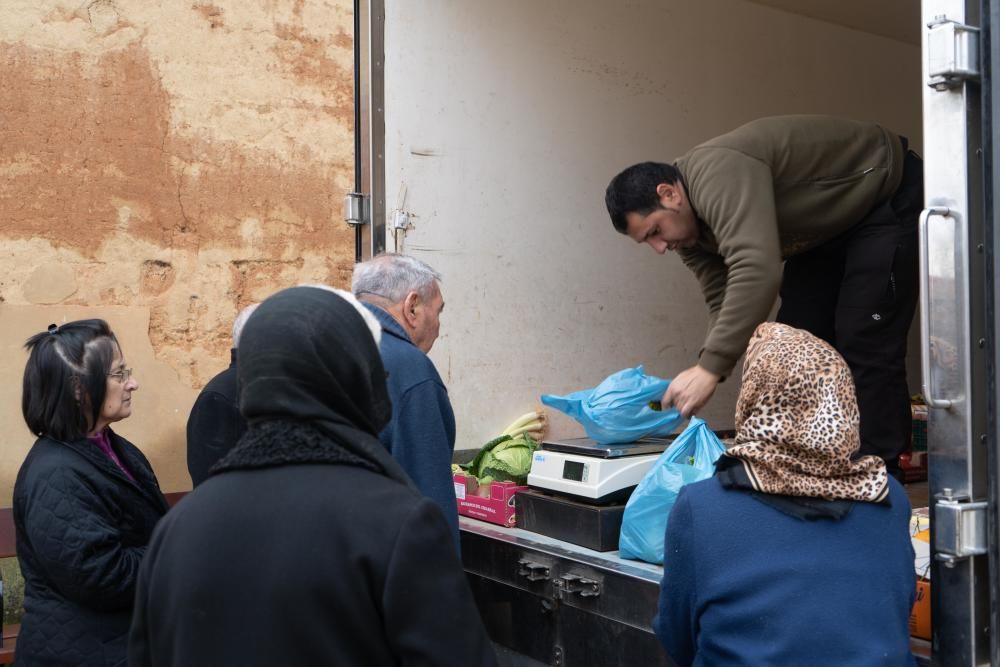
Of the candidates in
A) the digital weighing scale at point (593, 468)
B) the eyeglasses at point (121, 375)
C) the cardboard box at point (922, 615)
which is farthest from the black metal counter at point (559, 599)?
the eyeglasses at point (121, 375)

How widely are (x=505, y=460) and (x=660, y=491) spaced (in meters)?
0.89

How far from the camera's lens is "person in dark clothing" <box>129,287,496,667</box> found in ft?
3.59

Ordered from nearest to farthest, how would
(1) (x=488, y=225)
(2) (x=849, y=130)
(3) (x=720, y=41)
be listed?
(2) (x=849, y=130), (1) (x=488, y=225), (3) (x=720, y=41)

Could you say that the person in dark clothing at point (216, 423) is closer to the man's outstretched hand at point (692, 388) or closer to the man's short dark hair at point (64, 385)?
the man's short dark hair at point (64, 385)

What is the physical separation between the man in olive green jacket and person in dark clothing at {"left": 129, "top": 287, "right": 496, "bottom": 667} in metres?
1.63

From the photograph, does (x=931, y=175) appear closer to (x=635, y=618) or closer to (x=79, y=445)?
(x=635, y=618)

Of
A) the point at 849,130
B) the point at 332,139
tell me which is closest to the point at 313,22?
the point at 332,139

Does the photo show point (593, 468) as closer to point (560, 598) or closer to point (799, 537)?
point (560, 598)

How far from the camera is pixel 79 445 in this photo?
2.35m

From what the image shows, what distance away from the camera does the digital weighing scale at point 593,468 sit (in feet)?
8.52

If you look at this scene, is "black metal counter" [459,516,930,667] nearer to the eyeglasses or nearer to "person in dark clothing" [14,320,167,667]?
"person in dark clothing" [14,320,167,667]

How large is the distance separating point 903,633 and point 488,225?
2253mm

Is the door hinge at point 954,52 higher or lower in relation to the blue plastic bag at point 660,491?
higher

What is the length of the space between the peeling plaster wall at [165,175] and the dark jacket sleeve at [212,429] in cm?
185
